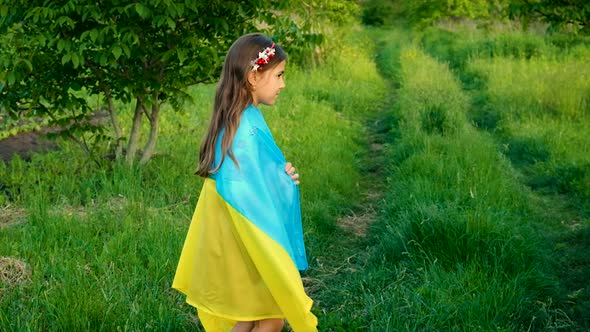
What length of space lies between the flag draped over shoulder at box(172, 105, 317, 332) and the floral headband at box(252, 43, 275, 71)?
18cm

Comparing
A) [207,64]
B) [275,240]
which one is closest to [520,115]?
[207,64]

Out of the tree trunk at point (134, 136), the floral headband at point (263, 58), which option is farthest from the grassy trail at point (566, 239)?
the tree trunk at point (134, 136)

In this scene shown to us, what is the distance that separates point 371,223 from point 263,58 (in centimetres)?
301

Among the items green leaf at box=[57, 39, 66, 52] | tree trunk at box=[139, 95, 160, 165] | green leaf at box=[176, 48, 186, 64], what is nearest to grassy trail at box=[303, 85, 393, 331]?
green leaf at box=[176, 48, 186, 64]

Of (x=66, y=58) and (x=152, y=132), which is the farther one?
(x=152, y=132)

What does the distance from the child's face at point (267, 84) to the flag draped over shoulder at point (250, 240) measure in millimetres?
83

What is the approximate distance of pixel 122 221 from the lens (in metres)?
5.25

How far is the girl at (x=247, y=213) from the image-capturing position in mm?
3016

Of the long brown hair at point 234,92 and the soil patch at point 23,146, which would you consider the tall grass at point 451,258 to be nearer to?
the long brown hair at point 234,92

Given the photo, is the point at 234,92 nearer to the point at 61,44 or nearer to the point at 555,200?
the point at 61,44

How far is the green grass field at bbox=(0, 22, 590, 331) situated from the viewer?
379 cm

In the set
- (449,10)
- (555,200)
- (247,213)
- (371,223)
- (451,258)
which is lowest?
(449,10)

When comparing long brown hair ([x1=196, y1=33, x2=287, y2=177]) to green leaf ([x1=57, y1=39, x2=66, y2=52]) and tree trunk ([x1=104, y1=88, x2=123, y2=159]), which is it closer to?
green leaf ([x1=57, y1=39, x2=66, y2=52])

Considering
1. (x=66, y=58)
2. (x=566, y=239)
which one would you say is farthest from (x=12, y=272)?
(x=566, y=239)
